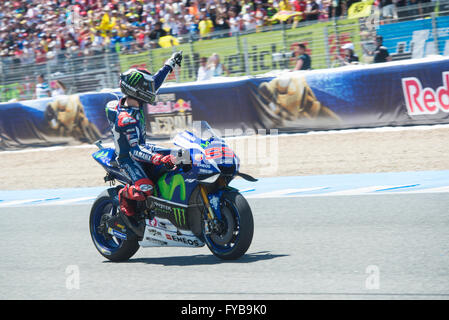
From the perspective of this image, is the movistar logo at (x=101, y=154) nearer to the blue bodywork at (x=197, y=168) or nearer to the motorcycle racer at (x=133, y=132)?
the motorcycle racer at (x=133, y=132)

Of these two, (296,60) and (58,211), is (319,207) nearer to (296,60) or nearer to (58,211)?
(58,211)

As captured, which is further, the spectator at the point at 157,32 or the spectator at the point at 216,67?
the spectator at the point at 157,32

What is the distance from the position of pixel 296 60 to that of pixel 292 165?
3.24 meters

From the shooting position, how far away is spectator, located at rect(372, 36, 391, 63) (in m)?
14.1

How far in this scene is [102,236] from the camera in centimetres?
707

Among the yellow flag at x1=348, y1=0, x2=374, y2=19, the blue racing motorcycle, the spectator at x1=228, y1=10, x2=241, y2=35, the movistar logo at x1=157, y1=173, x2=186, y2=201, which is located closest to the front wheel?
the blue racing motorcycle

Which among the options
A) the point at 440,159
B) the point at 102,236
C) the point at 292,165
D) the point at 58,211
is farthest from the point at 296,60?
the point at 102,236

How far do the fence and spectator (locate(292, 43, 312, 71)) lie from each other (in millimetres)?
105

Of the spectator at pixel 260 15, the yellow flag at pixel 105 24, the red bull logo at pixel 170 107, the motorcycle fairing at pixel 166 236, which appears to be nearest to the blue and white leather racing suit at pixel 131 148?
the motorcycle fairing at pixel 166 236

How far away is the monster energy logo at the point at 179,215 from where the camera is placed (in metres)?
6.27

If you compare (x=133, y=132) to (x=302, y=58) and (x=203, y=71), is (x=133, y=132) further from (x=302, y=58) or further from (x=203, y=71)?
(x=203, y=71)

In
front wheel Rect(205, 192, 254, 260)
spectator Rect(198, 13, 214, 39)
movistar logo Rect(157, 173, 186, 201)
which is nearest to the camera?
front wheel Rect(205, 192, 254, 260)

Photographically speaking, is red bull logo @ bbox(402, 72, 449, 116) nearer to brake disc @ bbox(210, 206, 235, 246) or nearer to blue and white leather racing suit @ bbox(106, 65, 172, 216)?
blue and white leather racing suit @ bbox(106, 65, 172, 216)

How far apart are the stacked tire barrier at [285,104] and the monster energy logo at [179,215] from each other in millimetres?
8190
